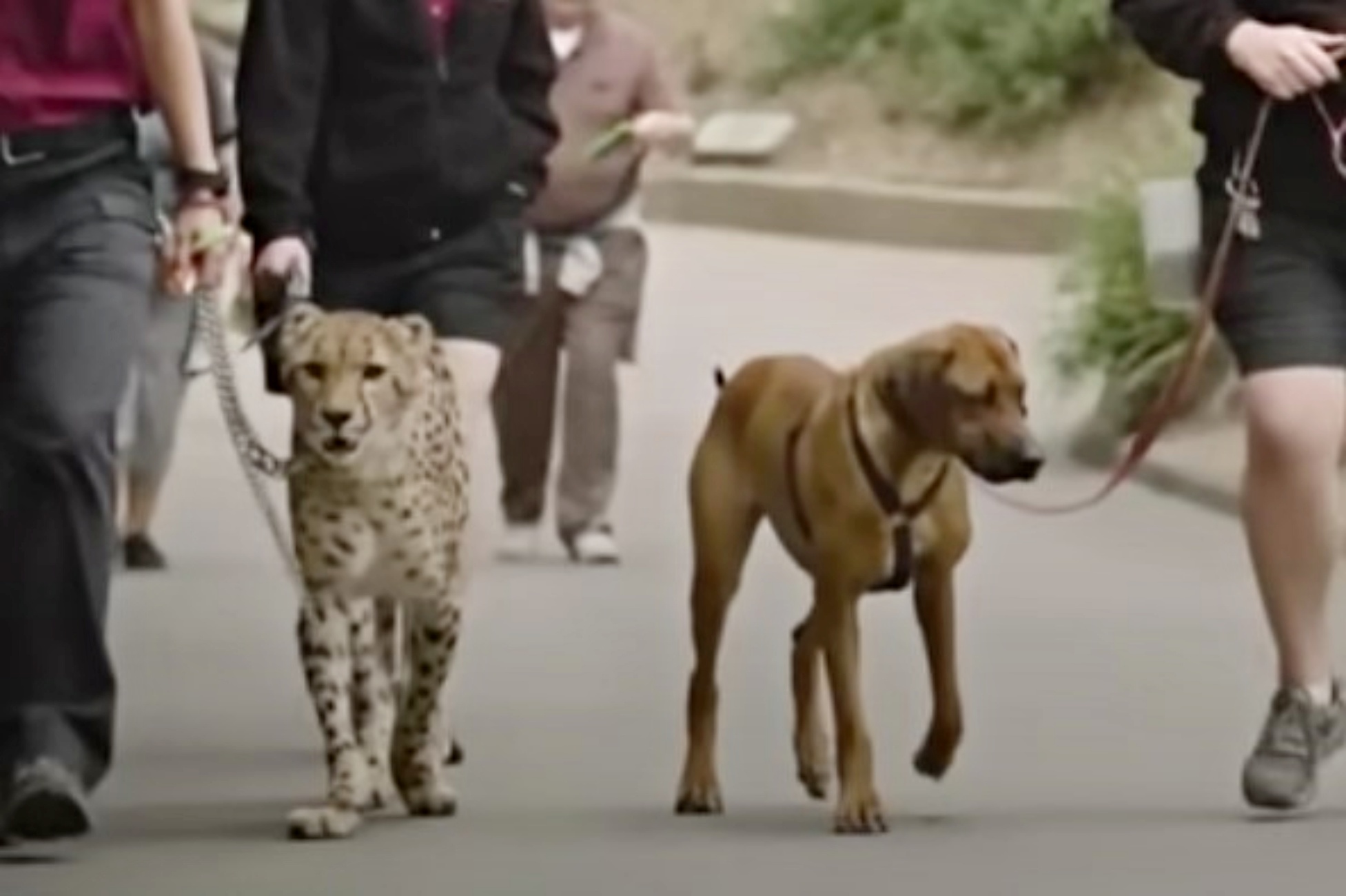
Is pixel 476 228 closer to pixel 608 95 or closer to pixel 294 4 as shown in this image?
pixel 294 4

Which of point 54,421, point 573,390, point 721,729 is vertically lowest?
point 573,390

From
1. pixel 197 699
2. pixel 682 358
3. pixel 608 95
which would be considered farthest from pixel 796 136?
pixel 197 699

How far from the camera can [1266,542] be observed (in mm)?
10195

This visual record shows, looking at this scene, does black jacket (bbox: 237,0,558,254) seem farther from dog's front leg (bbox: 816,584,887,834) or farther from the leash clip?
the leash clip

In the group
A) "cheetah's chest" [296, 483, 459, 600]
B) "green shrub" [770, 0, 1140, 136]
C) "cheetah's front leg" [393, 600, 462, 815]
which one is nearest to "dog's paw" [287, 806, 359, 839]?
"cheetah's front leg" [393, 600, 462, 815]

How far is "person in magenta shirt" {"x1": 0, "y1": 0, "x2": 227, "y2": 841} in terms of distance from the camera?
30.7ft

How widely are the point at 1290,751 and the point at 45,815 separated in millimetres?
2413

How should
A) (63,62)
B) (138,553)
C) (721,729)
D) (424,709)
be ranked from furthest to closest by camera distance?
(138,553), (721,729), (424,709), (63,62)

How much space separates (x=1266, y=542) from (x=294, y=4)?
83.8 inches

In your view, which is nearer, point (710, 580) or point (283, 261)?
point (283, 261)

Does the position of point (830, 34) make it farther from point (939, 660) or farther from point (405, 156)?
point (939, 660)

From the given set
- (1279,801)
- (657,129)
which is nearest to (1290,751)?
(1279,801)

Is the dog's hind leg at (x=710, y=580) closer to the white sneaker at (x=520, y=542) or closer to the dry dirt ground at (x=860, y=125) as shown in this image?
the white sneaker at (x=520, y=542)

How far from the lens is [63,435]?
933 centimetres
